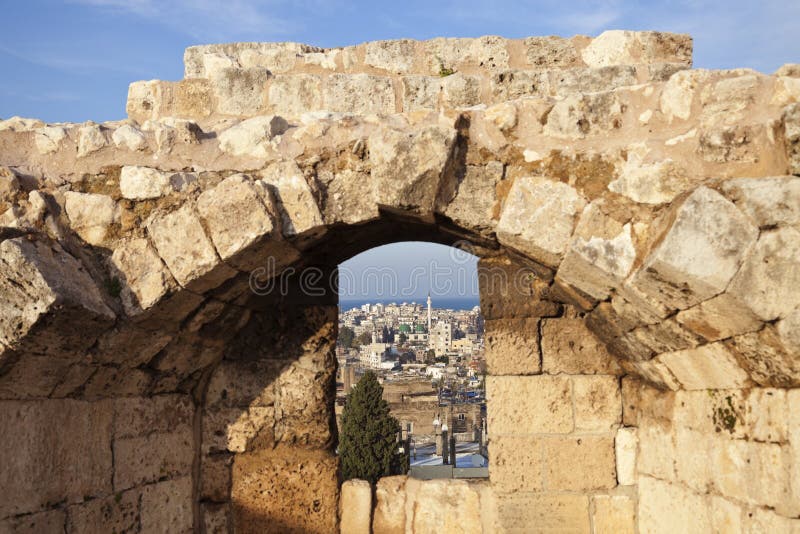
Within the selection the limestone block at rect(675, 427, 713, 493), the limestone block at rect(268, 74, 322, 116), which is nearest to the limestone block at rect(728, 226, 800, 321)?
the limestone block at rect(675, 427, 713, 493)

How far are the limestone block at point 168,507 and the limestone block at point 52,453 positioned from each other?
0.33 meters

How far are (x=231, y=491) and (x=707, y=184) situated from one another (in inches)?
124

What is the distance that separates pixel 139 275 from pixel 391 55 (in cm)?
188

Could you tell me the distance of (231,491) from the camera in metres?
4.50

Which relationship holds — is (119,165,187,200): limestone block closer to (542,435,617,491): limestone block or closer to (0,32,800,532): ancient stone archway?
(0,32,800,532): ancient stone archway

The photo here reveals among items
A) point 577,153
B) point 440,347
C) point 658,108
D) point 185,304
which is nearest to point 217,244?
point 185,304

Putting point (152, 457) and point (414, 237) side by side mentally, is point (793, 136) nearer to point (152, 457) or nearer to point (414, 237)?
point (414, 237)

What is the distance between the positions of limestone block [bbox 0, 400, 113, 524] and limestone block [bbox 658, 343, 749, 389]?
278cm

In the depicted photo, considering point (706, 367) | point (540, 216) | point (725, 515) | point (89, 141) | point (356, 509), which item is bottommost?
point (356, 509)

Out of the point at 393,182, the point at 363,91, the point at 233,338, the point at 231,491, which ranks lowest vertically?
the point at 231,491

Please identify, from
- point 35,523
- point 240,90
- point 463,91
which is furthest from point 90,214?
point 463,91

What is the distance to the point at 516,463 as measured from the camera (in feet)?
13.8

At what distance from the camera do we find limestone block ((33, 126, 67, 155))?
3717 millimetres

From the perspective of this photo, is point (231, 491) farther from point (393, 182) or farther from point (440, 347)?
point (440, 347)
